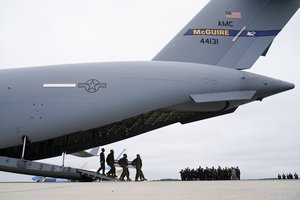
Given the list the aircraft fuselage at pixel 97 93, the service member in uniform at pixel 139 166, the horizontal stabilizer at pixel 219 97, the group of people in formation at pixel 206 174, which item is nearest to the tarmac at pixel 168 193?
the aircraft fuselage at pixel 97 93

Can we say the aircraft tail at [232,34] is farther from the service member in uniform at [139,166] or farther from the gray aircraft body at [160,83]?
the service member in uniform at [139,166]

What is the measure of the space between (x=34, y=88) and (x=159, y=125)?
13.9ft

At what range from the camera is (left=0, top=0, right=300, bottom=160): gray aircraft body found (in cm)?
839

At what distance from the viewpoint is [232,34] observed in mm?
9859

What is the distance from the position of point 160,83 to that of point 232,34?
10.1 feet

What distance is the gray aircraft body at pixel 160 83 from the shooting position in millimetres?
8391

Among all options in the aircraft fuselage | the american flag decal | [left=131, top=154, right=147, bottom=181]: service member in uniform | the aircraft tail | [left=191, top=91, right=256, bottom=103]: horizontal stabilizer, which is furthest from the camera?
[left=131, top=154, right=147, bottom=181]: service member in uniform

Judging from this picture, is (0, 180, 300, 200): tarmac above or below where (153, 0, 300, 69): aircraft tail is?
below

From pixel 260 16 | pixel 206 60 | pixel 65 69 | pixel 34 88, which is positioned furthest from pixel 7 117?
pixel 260 16

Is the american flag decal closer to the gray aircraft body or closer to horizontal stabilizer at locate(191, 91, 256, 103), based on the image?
the gray aircraft body

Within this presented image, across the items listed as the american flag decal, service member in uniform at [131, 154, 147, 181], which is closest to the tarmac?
service member in uniform at [131, 154, 147, 181]

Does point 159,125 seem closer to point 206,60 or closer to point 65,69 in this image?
point 206,60

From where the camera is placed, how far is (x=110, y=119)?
333 inches

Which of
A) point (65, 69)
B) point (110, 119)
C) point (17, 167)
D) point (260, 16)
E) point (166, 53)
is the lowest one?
point (17, 167)
